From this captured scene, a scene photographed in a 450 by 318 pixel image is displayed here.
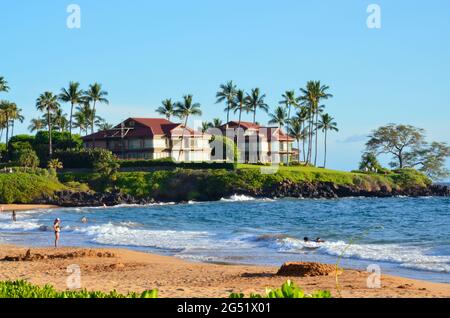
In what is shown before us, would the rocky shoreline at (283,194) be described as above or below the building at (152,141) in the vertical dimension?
below

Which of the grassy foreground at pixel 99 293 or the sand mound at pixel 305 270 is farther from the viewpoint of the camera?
the sand mound at pixel 305 270

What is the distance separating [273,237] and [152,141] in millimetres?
68076

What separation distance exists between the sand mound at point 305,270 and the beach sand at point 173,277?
1.32 ft

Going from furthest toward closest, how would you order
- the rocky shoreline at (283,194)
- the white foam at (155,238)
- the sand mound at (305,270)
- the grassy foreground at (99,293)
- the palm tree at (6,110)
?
1. the palm tree at (6,110)
2. the rocky shoreline at (283,194)
3. the white foam at (155,238)
4. the sand mound at (305,270)
5. the grassy foreground at (99,293)

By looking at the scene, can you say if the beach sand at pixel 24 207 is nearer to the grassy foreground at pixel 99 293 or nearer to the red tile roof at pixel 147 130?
the red tile roof at pixel 147 130

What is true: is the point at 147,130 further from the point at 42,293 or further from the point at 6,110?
the point at 42,293

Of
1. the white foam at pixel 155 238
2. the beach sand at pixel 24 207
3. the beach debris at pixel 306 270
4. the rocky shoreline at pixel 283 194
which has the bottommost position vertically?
the white foam at pixel 155 238

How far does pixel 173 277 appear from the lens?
18.6 m

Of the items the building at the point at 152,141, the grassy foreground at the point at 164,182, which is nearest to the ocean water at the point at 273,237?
the grassy foreground at the point at 164,182

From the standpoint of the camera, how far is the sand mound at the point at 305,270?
18047 mm

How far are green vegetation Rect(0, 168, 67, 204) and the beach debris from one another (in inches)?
2404
